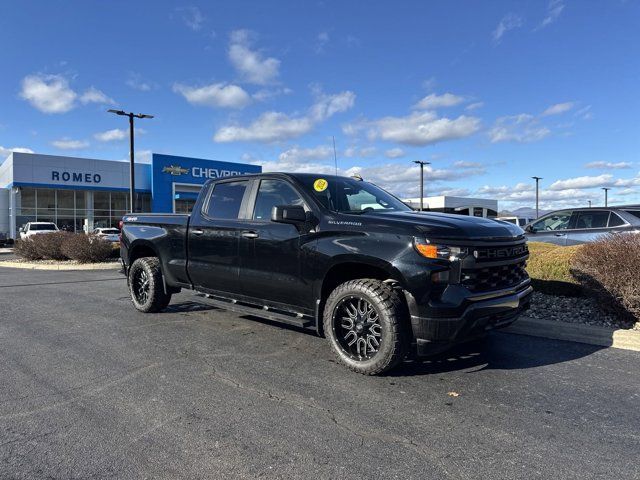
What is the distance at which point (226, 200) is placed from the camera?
608 cm

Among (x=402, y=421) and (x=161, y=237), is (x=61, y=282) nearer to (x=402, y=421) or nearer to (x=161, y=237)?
(x=161, y=237)

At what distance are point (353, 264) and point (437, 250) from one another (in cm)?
89

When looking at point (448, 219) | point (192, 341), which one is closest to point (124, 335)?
point (192, 341)

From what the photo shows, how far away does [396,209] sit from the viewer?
5.43 meters

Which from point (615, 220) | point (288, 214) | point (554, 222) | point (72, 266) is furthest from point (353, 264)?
point (72, 266)

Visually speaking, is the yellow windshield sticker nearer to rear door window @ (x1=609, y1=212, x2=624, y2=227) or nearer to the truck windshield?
the truck windshield

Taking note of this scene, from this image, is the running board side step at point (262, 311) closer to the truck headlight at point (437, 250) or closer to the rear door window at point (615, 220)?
the truck headlight at point (437, 250)

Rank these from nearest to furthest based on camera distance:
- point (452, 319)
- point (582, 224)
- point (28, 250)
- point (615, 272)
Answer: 1. point (452, 319)
2. point (615, 272)
3. point (582, 224)
4. point (28, 250)

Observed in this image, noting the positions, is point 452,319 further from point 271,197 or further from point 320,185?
point 271,197

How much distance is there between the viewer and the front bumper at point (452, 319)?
4.01 meters

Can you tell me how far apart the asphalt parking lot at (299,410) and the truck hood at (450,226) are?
4.31 feet

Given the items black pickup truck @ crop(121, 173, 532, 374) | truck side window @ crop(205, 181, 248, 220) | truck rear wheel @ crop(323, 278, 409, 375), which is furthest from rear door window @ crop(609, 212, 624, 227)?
truck side window @ crop(205, 181, 248, 220)

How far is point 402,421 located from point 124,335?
13.1ft

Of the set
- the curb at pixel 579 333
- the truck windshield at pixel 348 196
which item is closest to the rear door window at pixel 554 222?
the curb at pixel 579 333
